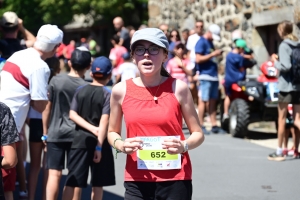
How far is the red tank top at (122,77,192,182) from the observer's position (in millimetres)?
4641

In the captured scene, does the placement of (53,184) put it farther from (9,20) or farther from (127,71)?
(127,71)

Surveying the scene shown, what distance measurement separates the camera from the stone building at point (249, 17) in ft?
47.0

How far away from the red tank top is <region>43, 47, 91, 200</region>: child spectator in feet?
7.78

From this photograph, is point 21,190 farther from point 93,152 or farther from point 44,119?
point 93,152

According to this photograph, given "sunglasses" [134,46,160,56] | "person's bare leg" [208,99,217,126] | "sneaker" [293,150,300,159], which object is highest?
"sunglasses" [134,46,160,56]

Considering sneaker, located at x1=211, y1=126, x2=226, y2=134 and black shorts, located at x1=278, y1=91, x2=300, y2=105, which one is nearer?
black shorts, located at x1=278, y1=91, x2=300, y2=105

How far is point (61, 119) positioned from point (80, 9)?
36.6 metres

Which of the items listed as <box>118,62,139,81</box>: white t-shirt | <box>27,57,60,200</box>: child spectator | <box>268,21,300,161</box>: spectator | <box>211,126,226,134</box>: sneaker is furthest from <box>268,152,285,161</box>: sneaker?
<box>27,57,60,200</box>: child spectator

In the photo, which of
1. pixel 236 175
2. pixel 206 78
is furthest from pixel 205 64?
pixel 236 175

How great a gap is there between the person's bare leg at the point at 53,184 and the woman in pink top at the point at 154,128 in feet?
8.13

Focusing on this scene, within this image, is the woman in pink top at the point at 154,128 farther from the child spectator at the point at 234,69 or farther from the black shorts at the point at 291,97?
the child spectator at the point at 234,69

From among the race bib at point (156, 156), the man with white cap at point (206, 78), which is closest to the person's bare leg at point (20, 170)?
the race bib at point (156, 156)

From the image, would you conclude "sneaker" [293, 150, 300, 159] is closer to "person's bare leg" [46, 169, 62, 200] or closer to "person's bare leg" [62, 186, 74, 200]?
"person's bare leg" [46, 169, 62, 200]

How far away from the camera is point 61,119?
23.4ft
